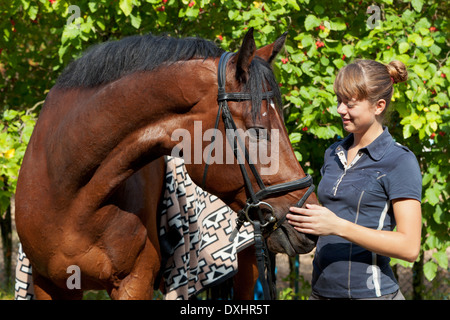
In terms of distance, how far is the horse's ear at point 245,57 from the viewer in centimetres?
206

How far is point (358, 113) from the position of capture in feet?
6.86

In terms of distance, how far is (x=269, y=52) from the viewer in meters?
2.35

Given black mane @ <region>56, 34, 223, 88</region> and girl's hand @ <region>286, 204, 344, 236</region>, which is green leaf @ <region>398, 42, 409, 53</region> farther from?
girl's hand @ <region>286, 204, 344, 236</region>

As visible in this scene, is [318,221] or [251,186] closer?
[318,221]

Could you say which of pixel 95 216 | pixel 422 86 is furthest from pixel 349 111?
pixel 422 86

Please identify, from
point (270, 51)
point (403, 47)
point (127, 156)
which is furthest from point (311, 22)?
point (127, 156)

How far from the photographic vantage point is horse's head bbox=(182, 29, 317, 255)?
83.6 inches

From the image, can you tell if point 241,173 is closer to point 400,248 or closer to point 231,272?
Result: point 400,248

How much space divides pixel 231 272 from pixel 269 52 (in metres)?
1.62

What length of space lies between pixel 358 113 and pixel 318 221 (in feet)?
1.56

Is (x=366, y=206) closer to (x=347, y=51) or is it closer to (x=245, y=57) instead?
(x=245, y=57)

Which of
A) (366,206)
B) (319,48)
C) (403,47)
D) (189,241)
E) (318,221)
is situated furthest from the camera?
(319,48)

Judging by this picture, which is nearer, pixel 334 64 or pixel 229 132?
pixel 229 132
